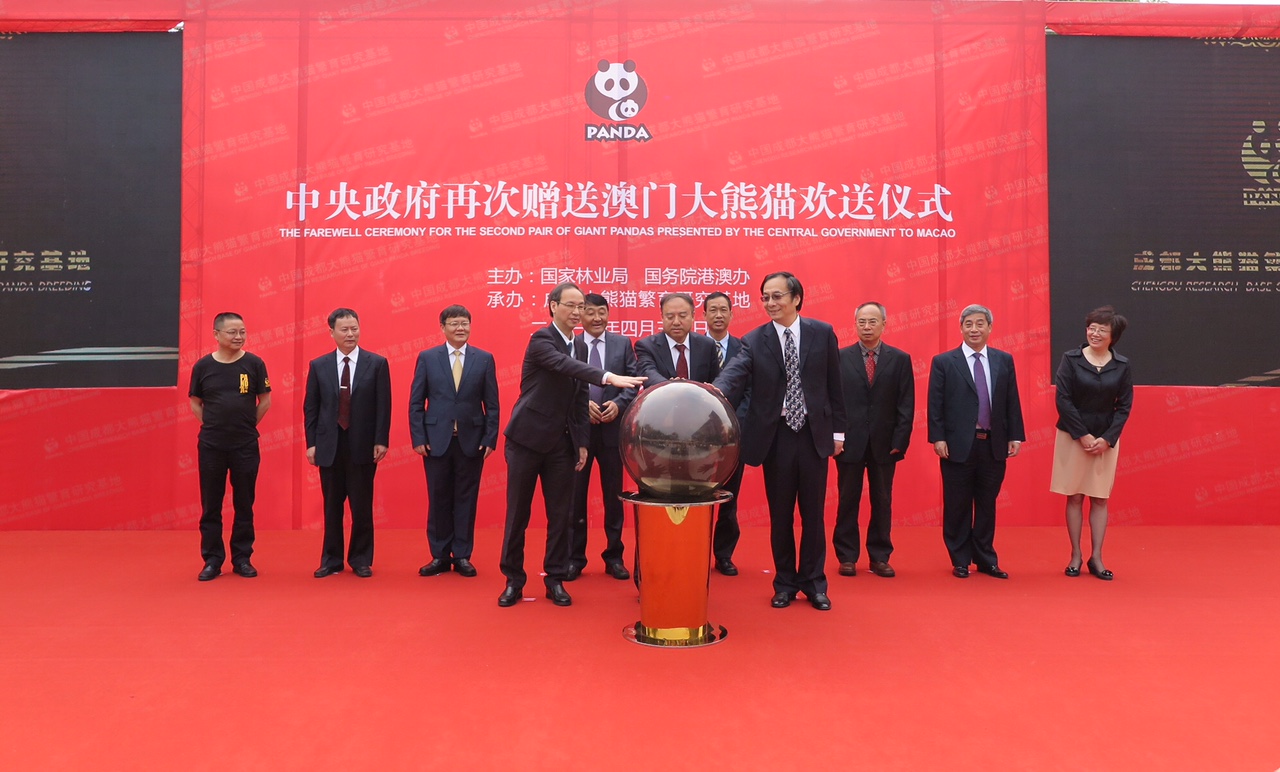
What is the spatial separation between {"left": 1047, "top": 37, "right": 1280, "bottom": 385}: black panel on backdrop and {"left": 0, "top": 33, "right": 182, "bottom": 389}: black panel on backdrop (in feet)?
20.1

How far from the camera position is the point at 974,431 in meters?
4.27

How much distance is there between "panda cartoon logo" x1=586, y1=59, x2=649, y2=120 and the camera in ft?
18.1

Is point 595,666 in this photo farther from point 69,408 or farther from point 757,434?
point 69,408

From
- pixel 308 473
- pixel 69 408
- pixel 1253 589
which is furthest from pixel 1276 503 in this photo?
pixel 69 408

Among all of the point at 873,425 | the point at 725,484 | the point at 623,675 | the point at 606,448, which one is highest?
the point at 873,425

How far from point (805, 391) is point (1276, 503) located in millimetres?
4263

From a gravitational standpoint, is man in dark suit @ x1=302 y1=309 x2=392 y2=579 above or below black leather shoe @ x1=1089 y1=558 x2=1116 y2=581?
above

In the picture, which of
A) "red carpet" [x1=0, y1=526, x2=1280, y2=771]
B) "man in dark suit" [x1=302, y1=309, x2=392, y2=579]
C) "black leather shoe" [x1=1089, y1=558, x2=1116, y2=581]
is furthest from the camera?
"man in dark suit" [x1=302, y1=309, x2=392, y2=579]

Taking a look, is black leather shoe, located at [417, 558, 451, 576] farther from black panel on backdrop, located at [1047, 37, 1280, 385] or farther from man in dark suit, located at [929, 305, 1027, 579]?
black panel on backdrop, located at [1047, 37, 1280, 385]

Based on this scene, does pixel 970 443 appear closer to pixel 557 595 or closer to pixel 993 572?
pixel 993 572

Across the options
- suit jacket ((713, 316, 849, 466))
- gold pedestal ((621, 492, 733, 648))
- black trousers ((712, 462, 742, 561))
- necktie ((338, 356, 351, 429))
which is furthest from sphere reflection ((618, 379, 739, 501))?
necktie ((338, 356, 351, 429))

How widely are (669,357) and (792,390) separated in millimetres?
901

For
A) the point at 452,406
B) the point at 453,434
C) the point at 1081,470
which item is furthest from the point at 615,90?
the point at 1081,470

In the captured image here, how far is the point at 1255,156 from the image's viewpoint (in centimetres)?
560
